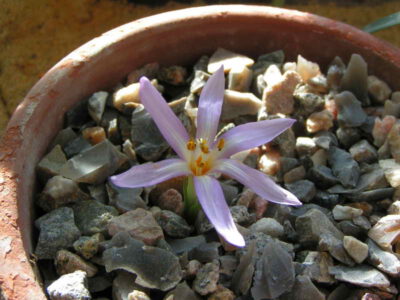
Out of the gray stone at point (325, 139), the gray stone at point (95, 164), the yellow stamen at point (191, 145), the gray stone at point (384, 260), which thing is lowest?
the gray stone at point (384, 260)

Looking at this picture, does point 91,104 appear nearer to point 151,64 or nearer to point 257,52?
point 151,64

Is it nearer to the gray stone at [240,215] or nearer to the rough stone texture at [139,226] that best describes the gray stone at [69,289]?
the rough stone texture at [139,226]

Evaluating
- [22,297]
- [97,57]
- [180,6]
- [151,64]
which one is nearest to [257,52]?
[151,64]

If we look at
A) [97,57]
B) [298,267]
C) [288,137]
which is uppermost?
[97,57]

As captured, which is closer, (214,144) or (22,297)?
(22,297)

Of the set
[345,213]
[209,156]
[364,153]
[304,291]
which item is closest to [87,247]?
[209,156]

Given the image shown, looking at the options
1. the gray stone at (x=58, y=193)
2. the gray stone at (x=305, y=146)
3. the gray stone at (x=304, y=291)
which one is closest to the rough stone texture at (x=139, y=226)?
the gray stone at (x=58, y=193)

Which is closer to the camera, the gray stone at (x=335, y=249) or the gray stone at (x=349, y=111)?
the gray stone at (x=335, y=249)
